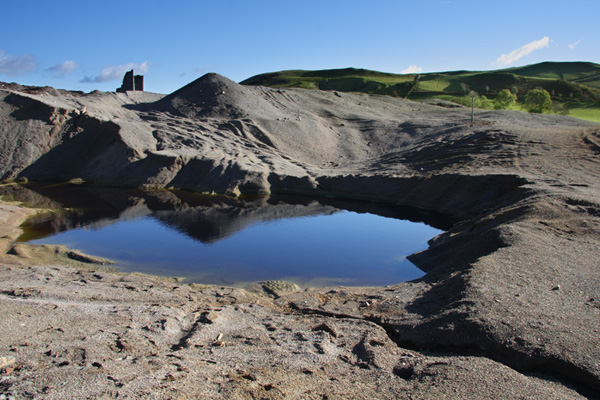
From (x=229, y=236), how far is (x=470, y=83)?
58.1 metres

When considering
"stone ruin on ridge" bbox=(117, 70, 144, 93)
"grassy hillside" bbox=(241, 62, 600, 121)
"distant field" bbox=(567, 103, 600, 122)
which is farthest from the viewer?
"grassy hillside" bbox=(241, 62, 600, 121)

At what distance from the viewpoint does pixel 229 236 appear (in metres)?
14.4

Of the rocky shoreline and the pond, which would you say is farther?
the pond

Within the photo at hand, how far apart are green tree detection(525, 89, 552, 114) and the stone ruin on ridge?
33.2 m

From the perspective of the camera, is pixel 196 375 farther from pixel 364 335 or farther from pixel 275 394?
pixel 364 335

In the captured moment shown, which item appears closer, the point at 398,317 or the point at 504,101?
the point at 398,317

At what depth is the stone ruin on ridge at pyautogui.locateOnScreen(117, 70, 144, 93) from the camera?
38906 millimetres

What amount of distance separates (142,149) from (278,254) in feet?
51.5

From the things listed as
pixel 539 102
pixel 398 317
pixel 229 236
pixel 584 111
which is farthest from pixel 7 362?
pixel 584 111


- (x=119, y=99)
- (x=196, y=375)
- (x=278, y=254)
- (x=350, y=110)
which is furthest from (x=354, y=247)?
(x=119, y=99)

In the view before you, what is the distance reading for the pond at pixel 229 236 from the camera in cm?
1104

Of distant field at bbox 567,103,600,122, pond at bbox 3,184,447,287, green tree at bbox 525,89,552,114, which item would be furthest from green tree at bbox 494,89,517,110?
pond at bbox 3,184,447,287

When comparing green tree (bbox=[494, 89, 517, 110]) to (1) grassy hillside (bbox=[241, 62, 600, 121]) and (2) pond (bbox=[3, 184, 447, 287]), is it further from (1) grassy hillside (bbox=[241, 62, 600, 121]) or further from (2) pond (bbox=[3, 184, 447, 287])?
(2) pond (bbox=[3, 184, 447, 287])

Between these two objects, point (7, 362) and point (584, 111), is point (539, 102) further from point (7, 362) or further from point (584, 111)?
point (7, 362)
